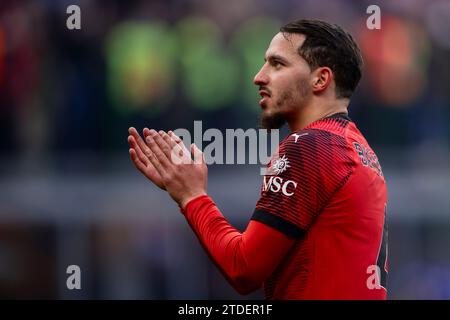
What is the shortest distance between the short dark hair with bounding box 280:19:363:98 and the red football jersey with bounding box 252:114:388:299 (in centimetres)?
38

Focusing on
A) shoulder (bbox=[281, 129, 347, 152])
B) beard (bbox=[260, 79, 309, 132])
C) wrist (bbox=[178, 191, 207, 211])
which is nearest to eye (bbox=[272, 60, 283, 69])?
beard (bbox=[260, 79, 309, 132])

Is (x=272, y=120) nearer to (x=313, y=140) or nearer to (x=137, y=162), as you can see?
(x=313, y=140)

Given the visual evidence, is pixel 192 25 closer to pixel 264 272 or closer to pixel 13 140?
pixel 13 140

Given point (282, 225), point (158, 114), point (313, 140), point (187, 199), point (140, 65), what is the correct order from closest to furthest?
point (282, 225) → point (313, 140) → point (187, 199) → point (158, 114) → point (140, 65)

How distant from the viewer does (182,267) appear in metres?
8.41

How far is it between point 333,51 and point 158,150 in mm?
830

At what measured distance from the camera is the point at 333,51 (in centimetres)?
352

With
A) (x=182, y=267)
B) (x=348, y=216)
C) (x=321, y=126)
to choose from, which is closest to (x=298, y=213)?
(x=348, y=216)

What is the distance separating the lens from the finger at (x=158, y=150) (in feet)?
11.2

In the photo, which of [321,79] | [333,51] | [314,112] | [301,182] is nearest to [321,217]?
[301,182]

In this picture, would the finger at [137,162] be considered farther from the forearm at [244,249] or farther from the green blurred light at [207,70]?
the green blurred light at [207,70]

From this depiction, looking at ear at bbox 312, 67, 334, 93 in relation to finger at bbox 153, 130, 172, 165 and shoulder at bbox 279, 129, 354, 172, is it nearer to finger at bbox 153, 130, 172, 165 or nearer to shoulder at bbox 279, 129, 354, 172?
shoulder at bbox 279, 129, 354, 172

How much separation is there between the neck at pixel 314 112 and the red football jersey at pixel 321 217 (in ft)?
0.78

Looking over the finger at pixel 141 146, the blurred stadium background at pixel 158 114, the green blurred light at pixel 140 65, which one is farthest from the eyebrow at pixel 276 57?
the green blurred light at pixel 140 65
